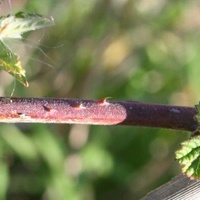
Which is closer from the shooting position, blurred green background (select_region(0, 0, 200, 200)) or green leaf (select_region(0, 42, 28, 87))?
green leaf (select_region(0, 42, 28, 87))

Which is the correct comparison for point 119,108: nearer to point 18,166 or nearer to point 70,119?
point 70,119

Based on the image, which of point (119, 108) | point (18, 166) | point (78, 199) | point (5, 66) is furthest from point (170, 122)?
point (18, 166)

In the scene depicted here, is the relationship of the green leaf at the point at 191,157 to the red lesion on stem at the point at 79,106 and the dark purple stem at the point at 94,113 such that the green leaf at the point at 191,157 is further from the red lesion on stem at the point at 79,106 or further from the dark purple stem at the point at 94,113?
the red lesion on stem at the point at 79,106

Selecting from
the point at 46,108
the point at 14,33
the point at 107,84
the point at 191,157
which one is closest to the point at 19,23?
the point at 14,33

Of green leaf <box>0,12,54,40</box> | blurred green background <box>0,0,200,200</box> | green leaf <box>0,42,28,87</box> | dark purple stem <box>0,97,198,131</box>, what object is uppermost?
blurred green background <box>0,0,200,200</box>

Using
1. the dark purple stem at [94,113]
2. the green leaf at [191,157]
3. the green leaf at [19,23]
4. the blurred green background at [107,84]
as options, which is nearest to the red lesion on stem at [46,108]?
the dark purple stem at [94,113]

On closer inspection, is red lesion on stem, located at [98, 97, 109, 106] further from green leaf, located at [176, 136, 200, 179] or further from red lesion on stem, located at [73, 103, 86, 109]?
green leaf, located at [176, 136, 200, 179]

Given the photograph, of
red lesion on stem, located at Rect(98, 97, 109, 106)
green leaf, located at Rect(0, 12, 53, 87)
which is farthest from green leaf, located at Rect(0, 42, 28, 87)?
red lesion on stem, located at Rect(98, 97, 109, 106)
